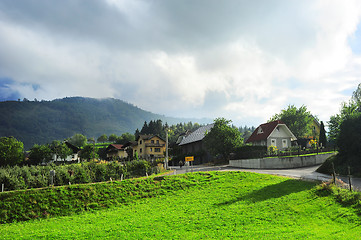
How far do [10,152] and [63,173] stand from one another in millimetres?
56766

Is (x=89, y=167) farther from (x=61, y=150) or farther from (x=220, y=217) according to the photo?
(x=61, y=150)

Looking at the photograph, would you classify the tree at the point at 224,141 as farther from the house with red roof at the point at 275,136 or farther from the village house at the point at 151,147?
the village house at the point at 151,147

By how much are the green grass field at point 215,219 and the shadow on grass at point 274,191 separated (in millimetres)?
73

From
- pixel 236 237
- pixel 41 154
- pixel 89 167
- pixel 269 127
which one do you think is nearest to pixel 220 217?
pixel 236 237

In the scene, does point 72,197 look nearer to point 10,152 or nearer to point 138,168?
point 138,168

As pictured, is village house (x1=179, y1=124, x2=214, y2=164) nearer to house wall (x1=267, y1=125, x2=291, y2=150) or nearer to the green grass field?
house wall (x1=267, y1=125, x2=291, y2=150)

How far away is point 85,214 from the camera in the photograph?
57.4 ft

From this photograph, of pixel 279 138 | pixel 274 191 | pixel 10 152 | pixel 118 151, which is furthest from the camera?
pixel 118 151

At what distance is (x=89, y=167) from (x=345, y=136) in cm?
3173

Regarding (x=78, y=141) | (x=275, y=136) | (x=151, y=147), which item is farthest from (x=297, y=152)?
(x=78, y=141)

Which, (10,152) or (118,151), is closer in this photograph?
(10,152)

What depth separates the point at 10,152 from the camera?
2731 inches

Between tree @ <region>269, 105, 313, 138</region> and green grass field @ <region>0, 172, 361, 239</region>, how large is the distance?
57989mm

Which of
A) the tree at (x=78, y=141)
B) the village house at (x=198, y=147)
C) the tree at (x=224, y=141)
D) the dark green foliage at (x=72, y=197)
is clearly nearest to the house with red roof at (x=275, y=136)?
the tree at (x=224, y=141)
